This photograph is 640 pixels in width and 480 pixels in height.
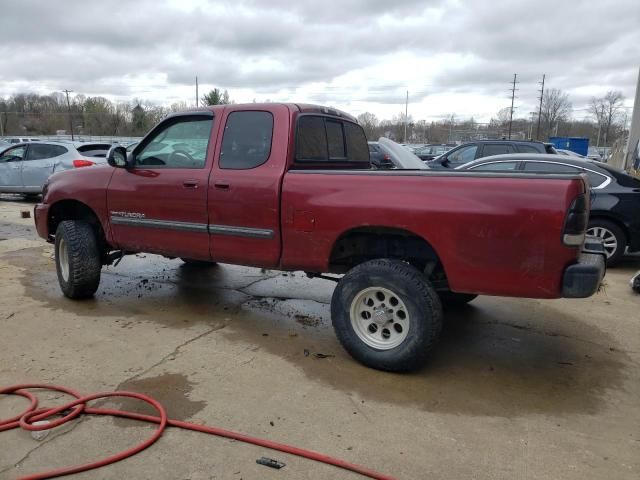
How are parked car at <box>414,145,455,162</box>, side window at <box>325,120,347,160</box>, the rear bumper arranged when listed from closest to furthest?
side window at <box>325,120,347,160</box>, the rear bumper, parked car at <box>414,145,455,162</box>

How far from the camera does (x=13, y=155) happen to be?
14.2 metres

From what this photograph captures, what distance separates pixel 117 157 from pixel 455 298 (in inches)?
144

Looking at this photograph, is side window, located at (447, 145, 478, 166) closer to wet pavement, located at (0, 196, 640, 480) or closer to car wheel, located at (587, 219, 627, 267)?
car wheel, located at (587, 219, 627, 267)

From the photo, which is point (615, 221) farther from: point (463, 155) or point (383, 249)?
point (463, 155)

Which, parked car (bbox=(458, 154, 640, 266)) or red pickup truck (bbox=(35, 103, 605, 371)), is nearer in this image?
red pickup truck (bbox=(35, 103, 605, 371))

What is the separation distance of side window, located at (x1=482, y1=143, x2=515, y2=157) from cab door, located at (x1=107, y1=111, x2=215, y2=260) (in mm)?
8481

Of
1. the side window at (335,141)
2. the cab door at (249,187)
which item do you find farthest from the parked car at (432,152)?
the cab door at (249,187)

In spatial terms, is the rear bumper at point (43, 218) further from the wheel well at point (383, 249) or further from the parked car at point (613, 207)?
the parked car at point (613, 207)

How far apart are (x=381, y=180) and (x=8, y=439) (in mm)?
2820

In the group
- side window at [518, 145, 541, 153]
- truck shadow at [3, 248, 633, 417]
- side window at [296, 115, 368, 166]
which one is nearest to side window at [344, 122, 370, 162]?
side window at [296, 115, 368, 166]

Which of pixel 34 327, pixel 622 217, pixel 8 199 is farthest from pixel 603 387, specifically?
pixel 8 199

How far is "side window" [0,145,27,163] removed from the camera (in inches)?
556

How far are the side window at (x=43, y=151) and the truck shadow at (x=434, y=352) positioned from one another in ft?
25.1

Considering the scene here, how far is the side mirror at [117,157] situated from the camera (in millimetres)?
5039
